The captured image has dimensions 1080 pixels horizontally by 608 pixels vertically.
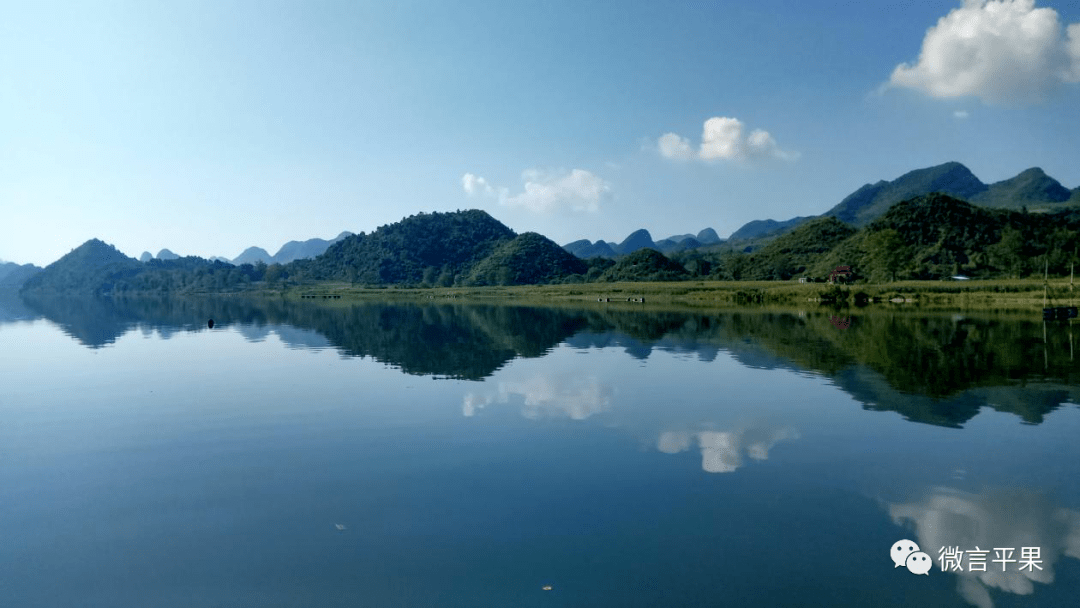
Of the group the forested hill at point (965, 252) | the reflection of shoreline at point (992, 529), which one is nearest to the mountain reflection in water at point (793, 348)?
the reflection of shoreline at point (992, 529)

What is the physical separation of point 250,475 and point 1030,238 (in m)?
219

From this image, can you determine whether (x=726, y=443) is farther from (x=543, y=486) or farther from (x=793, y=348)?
(x=793, y=348)

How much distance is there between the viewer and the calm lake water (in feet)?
35.9

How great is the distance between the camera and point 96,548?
42.2 ft

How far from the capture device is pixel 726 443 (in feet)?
65.8

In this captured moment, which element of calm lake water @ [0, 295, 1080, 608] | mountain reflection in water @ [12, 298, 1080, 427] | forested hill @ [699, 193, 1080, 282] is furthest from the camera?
forested hill @ [699, 193, 1080, 282]

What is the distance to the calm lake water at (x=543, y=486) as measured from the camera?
10953 mm

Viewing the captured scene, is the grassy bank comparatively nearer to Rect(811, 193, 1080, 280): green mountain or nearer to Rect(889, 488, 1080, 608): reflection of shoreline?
Rect(811, 193, 1080, 280): green mountain

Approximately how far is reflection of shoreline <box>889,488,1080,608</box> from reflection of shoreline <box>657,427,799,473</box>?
15.2 ft

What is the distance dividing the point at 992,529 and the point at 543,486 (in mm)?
10199

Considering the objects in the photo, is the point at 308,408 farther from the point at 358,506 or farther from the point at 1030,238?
the point at 1030,238

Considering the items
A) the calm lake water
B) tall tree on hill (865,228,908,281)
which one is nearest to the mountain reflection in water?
the calm lake water

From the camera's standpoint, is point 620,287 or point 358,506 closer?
point 358,506

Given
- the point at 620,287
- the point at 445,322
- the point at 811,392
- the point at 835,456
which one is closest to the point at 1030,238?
the point at 620,287
